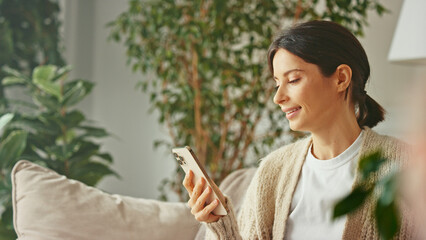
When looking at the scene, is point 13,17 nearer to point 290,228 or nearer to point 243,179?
point 243,179

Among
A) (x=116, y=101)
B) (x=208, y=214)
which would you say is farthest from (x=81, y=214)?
(x=116, y=101)

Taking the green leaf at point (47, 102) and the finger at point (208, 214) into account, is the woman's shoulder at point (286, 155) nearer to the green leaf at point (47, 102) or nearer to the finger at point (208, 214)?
the finger at point (208, 214)

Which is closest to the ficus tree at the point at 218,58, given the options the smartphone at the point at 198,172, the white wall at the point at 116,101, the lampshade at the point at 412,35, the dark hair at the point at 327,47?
the lampshade at the point at 412,35

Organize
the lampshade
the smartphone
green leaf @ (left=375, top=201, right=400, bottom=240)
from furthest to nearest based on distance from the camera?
the lampshade, the smartphone, green leaf @ (left=375, top=201, right=400, bottom=240)

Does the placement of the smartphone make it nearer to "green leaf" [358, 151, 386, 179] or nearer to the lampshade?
"green leaf" [358, 151, 386, 179]

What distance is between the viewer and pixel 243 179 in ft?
5.37

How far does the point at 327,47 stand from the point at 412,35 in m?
0.67

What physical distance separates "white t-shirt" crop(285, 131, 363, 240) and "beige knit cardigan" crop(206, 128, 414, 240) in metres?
0.02

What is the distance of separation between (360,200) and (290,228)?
0.90 meters

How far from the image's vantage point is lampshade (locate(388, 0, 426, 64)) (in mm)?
1664

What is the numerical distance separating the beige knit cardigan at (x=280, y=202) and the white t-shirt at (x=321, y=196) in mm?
25

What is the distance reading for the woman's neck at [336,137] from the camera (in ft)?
4.03

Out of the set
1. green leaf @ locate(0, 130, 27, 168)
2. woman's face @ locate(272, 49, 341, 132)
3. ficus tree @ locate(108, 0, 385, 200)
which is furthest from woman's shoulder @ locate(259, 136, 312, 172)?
green leaf @ locate(0, 130, 27, 168)

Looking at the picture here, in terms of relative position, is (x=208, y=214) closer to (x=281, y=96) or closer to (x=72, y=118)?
(x=281, y=96)
